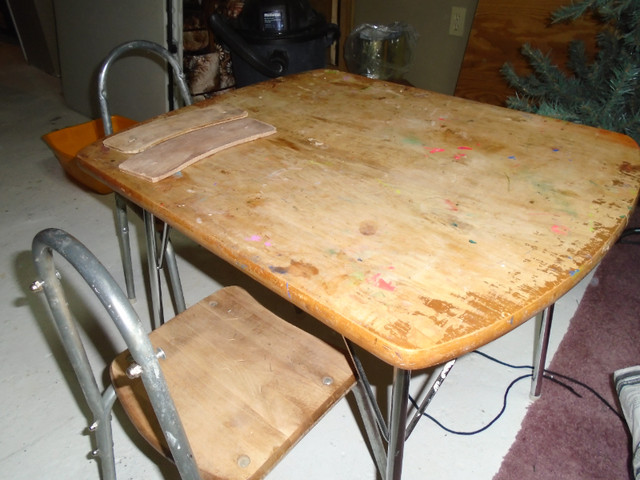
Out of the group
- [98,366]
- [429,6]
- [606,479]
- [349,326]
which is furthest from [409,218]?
[429,6]

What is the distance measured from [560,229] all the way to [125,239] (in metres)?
1.15

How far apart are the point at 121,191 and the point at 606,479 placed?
1197mm

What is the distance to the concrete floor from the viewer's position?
1.12 metres

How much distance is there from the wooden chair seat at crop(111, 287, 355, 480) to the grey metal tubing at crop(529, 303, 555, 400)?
554mm

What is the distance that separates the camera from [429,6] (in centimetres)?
247

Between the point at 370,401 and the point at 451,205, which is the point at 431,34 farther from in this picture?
the point at 370,401

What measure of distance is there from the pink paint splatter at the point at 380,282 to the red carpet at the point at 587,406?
29.5 inches

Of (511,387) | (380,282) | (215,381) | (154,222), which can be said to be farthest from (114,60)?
(511,387)

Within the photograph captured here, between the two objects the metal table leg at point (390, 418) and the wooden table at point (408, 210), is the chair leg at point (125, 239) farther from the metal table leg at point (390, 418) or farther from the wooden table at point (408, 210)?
the metal table leg at point (390, 418)

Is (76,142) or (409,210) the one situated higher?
(409,210)

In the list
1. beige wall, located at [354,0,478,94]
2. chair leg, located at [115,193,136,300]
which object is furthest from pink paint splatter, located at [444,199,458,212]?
beige wall, located at [354,0,478,94]

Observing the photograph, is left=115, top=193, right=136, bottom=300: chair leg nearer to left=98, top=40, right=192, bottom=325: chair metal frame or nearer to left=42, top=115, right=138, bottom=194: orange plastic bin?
left=98, top=40, right=192, bottom=325: chair metal frame

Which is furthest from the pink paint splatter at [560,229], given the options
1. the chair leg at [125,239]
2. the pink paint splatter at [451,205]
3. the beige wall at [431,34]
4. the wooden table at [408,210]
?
the beige wall at [431,34]

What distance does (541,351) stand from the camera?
1.18 m
